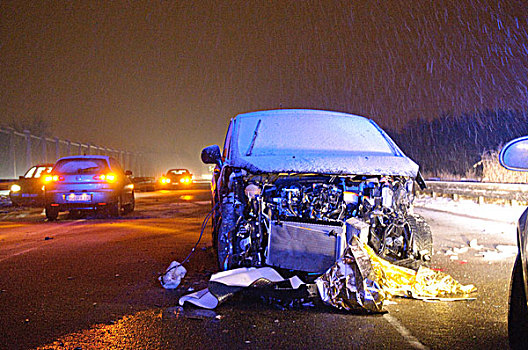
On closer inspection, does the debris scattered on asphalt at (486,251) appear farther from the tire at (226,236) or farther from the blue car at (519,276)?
the blue car at (519,276)

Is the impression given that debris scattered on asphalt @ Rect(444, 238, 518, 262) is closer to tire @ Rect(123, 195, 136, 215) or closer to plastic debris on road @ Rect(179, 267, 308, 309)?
plastic debris on road @ Rect(179, 267, 308, 309)

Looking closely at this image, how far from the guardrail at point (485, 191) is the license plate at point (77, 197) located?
27.4 feet

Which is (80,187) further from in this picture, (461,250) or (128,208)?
(461,250)

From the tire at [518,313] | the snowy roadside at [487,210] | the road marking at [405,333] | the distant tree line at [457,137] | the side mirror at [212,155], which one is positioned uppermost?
the distant tree line at [457,137]

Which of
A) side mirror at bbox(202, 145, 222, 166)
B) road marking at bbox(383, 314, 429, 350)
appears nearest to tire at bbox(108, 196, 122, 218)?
side mirror at bbox(202, 145, 222, 166)

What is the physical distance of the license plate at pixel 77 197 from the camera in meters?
11.9

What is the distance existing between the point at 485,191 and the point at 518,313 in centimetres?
1443

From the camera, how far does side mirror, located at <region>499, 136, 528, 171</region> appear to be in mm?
2732

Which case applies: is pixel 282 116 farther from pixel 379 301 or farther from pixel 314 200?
pixel 379 301

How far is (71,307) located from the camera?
4305 mm

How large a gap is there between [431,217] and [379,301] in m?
9.38

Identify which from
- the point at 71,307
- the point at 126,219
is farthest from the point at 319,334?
the point at 126,219

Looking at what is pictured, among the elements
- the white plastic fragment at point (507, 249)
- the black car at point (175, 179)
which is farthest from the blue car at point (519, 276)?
the black car at point (175, 179)

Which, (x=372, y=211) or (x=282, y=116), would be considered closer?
(x=372, y=211)
